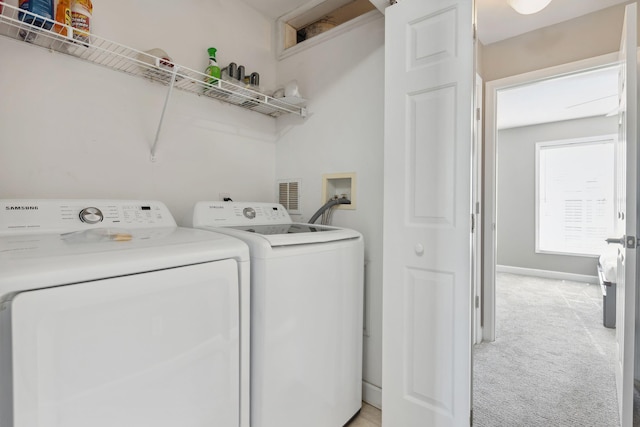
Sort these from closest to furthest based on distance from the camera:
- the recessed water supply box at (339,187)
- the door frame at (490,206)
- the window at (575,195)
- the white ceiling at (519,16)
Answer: the recessed water supply box at (339,187) < the white ceiling at (519,16) < the door frame at (490,206) < the window at (575,195)

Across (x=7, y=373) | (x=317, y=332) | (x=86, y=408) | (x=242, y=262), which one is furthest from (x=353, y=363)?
(x=7, y=373)

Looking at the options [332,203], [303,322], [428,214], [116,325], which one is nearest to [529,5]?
[428,214]

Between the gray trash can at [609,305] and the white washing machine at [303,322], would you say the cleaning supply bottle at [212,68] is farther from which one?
the gray trash can at [609,305]

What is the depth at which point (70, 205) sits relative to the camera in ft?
4.33

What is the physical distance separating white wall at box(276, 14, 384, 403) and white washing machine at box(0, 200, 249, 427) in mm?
857

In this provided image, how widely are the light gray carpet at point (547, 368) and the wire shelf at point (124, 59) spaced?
2.17m

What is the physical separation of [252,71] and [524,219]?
15.4 ft

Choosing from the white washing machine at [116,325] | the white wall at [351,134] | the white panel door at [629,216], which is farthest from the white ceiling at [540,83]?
the white washing machine at [116,325]

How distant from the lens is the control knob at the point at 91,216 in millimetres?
1312

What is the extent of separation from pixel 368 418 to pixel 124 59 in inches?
88.7

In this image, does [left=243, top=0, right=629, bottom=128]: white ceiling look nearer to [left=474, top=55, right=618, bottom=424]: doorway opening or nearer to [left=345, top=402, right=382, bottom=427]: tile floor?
[left=474, top=55, right=618, bottom=424]: doorway opening

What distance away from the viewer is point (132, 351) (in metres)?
0.85

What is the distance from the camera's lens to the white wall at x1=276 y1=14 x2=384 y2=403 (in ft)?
5.85

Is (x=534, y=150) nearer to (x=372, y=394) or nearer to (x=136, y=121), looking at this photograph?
(x=372, y=394)
